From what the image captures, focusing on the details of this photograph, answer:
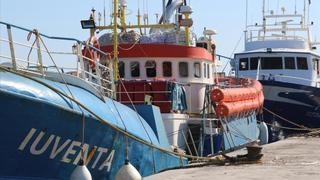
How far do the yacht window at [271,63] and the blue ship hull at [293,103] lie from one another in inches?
88.5

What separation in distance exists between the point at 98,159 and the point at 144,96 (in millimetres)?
3781

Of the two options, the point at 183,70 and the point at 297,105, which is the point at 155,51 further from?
the point at 297,105

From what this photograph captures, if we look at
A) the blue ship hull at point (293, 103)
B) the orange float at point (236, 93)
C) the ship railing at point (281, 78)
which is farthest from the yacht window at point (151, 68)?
the ship railing at point (281, 78)

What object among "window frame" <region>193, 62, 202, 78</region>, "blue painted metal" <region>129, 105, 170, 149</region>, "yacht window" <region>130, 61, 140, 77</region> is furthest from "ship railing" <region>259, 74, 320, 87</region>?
"blue painted metal" <region>129, 105, 170, 149</region>

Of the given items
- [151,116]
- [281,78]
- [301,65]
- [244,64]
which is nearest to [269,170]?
[151,116]

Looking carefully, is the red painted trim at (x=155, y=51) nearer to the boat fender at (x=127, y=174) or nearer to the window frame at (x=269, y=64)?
the boat fender at (x=127, y=174)

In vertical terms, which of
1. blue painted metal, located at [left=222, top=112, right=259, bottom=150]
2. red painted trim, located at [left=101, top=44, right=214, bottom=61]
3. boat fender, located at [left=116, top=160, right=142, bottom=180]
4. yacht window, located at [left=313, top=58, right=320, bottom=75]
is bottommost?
blue painted metal, located at [left=222, top=112, right=259, bottom=150]

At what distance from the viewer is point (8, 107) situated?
7293mm

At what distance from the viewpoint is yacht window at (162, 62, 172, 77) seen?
13.7 meters

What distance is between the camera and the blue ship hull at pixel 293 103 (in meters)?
20.5

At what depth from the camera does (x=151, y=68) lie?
13758 mm

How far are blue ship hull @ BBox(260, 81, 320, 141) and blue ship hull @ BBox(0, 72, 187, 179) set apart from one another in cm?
1255

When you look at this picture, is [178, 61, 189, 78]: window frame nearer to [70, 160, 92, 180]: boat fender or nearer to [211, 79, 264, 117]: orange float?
[211, 79, 264, 117]: orange float

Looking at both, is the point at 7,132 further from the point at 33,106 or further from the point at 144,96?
the point at 144,96
